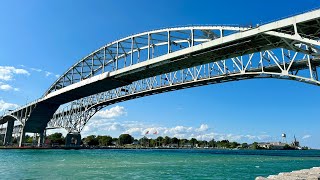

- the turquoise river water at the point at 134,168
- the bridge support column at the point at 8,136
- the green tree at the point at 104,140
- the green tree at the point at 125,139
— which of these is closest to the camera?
the turquoise river water at the point at 134,168

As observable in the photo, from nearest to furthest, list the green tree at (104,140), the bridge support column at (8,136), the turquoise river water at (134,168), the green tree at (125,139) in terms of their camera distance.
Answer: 1. the turquoise river water at (134,168)
2. the bridge support column at (8,136)
3. the green tree at (104,140)
4. the green tree at (125,139)

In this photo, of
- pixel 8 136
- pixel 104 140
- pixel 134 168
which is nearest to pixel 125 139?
pixel 104 140

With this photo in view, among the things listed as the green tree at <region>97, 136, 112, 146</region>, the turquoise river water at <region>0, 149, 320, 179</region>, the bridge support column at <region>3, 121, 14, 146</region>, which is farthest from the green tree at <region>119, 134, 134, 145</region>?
the turquoise river water at <region>0, 149, 320, 179</region>

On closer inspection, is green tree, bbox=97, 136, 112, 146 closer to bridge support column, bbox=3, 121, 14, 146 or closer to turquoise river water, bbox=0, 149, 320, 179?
bridge support column, bbox=3, 121, 14, 146

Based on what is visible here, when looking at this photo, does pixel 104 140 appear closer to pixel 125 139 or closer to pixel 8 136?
pixel 125 139

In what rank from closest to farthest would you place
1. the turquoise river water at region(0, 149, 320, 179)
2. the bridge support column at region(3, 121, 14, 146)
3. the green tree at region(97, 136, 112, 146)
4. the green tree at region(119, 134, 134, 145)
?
the turquoise river water at region(0, 149, 320, 179) → the bridge support column at region(3, 121, 14, 146) → the green tree at region(97, 136, 112, 146) → the green tree at region(119, 134, 134, 145)

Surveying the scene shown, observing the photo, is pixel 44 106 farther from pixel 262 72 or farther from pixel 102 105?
pixel 262 72

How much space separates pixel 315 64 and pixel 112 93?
5150 centimetres

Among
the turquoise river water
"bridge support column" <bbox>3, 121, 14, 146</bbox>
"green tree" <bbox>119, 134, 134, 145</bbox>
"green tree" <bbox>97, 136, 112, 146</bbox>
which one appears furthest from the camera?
"green tree" <bbox>119, 134, 134, 145</bbox>

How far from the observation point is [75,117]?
89375 millimetres

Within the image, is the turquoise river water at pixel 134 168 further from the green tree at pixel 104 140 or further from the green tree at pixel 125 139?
the green tree at pixel 125 139

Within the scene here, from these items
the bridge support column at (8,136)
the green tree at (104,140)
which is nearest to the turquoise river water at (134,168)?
the bridge support column at (8,136)

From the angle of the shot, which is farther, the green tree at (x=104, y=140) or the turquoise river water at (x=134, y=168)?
the green tree at (x=104, y=140)

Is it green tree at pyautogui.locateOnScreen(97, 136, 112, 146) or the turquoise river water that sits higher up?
green tree at pyautogui.locateOnScreen(97, 136, 112, 146)
